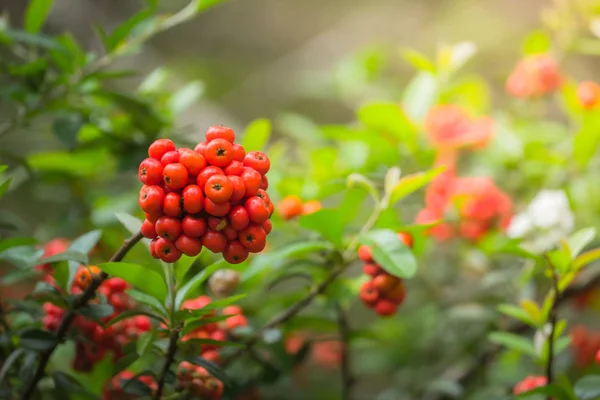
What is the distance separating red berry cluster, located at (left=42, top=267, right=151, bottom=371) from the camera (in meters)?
0.84

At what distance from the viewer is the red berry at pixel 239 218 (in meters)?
0.60

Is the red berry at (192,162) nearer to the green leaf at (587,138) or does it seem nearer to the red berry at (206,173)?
the red berry at (206,173)

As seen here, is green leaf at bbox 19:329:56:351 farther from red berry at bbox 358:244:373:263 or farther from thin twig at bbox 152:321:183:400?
red berry at bbox 358:244:373:263

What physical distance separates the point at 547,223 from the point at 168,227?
0.85 meters

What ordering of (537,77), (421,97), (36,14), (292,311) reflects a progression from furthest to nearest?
(537,77) < (421,97) < (36,14) < (292,311)

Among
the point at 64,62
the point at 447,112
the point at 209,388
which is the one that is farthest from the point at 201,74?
the point at 209,388

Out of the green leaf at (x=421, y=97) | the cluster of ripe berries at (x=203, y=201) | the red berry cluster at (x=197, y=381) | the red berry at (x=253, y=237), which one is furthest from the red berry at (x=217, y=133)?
the green leaf at (x=421, y=97)

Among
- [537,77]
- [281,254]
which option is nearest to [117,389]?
[281,254]

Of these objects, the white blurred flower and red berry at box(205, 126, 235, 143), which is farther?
the white blurred flower

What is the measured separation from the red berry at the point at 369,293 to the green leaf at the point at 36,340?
424 millimetres

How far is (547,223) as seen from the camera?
1.17 m

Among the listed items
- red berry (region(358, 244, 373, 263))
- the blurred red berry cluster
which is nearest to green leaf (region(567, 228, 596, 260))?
red berry (region(358, 244, 373, 263))

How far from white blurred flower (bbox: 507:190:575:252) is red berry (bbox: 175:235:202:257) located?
0.78 metres

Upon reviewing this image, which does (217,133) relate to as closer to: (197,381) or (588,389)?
(197,381)
